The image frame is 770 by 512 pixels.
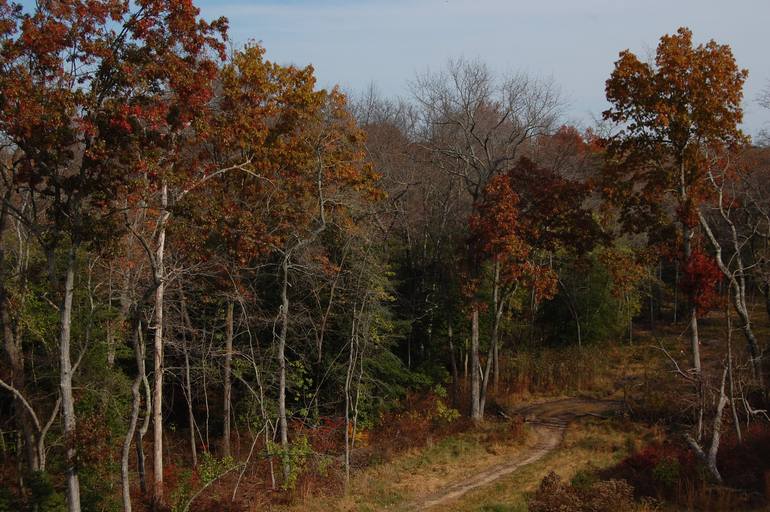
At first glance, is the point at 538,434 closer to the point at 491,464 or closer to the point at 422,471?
the point at 491,464

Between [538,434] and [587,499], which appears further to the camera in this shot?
[538,434]

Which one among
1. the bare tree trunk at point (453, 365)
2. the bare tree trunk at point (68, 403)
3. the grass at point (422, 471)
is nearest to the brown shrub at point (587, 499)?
the grass at point (422, 471)

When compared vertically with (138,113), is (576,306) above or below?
below

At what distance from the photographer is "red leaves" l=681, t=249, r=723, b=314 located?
18812 mm

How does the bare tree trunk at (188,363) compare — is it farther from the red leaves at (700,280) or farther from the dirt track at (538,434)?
the red leaves at (700,280)

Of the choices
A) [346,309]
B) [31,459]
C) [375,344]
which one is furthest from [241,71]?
[31,459]

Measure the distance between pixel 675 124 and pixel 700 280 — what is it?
14.3ft

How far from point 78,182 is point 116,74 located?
6.72ft

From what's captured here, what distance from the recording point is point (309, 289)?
22406 millimetres

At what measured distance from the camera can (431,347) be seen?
95.5 feet

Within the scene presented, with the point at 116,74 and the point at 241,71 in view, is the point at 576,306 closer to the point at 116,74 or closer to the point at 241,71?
the point at 241,71

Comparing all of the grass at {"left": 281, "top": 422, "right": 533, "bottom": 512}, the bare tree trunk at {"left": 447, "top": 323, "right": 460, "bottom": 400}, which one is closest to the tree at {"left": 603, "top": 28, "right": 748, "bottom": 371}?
the grass at {"left": 281, "top": 422, "right": 533, "bottom": 512}

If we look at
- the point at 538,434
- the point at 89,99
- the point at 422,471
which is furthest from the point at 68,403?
the point at 538,434

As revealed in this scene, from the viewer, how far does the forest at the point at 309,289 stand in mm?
12344
